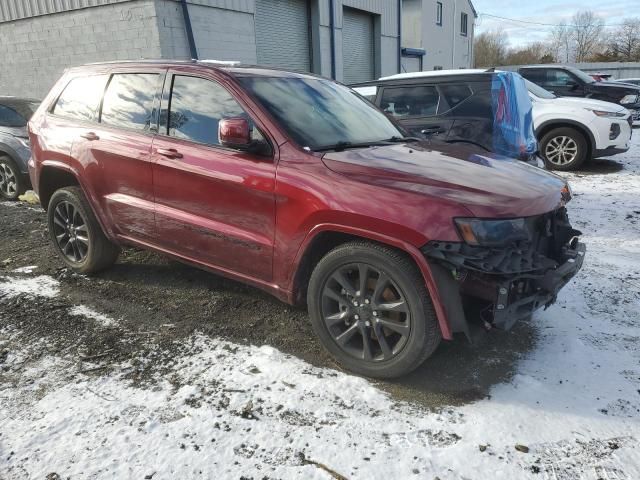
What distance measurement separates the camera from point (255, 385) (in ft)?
9.57

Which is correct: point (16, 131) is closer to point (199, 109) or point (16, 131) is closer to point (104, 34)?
point (104, 34)

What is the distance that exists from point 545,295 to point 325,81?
2391 mm

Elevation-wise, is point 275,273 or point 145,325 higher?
point 275,273

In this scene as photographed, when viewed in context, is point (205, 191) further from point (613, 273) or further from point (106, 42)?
point (106, 42)

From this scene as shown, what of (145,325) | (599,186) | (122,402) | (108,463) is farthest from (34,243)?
(599,186)

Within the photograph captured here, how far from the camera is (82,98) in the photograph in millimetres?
4324

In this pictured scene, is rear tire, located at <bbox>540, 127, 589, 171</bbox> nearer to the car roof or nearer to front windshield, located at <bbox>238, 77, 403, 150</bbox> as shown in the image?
front windshield, located at <bbox>238, 77, 403, 150</bbox>

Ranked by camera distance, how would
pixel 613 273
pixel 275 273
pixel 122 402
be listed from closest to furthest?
pixel 122 402, pixel 275 273, pixel 613 273

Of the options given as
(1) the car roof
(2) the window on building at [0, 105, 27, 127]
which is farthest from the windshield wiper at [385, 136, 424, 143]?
(2) the window on building at [0, 105, 27, 127]

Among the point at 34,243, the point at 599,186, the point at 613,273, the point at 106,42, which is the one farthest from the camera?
the point at 106,42

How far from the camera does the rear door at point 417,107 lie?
6.58 m

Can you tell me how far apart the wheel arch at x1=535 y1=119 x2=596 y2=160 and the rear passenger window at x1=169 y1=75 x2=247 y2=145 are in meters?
7.35

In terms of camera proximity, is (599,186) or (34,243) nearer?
(34,243)

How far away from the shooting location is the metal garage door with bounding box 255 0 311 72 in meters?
13.2
